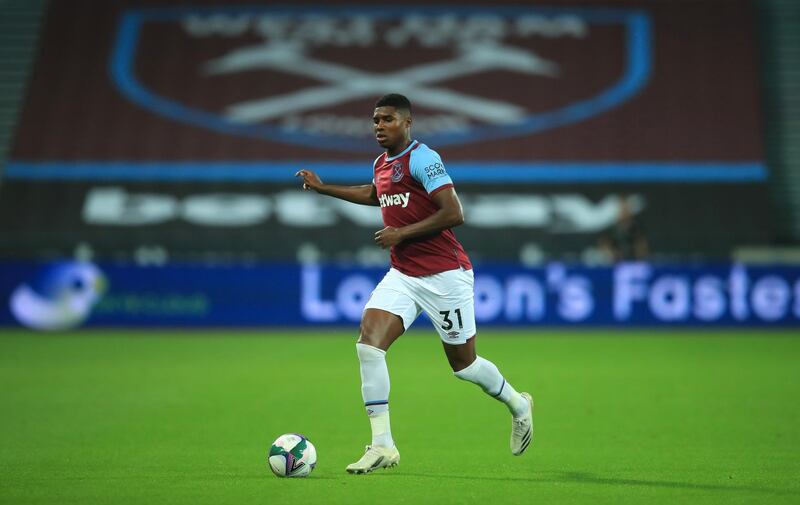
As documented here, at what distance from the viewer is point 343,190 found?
7.13 metres

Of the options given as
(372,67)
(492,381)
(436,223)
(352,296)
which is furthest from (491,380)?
(372,67)

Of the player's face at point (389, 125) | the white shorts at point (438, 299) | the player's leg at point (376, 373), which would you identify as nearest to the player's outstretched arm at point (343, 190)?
the player's face at point (389, 125)

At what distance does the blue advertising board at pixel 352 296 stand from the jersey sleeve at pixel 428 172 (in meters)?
11.3

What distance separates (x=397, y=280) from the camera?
6762mm

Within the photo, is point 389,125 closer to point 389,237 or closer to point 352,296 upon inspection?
point 389,237

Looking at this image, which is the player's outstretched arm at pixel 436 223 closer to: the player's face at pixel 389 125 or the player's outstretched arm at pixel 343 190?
the player's face at pixel 389 125

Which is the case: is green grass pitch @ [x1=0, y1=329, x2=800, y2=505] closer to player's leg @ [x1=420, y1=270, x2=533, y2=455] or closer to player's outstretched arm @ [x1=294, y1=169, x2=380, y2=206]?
player's leg @ [x1=420, y1=270, x2=533, y2=455]

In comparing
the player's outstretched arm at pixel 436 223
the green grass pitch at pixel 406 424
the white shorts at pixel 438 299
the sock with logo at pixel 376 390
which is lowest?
the green grass pitch at pixel 406 424

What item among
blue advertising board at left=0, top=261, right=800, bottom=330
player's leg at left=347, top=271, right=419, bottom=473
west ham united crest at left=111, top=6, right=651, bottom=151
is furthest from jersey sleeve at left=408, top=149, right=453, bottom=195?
west ham united crest at left=111, top=6, right=651, bottom=151

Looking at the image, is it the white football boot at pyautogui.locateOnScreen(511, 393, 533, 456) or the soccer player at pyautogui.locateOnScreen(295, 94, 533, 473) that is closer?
the soccer player at pyautogui.locateOnScreen(295, 94, 533, 473)

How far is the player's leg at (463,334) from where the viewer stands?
6.71m

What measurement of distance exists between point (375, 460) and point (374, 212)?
1600 cm

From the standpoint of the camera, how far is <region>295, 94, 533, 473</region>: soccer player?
21.1 ft

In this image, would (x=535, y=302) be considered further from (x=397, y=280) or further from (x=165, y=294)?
(x=397, y=280)
